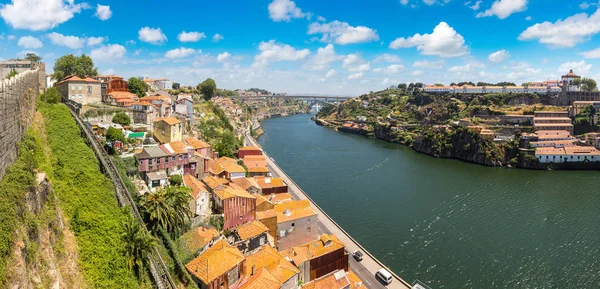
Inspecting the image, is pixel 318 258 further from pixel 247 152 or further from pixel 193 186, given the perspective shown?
pixel 247 152

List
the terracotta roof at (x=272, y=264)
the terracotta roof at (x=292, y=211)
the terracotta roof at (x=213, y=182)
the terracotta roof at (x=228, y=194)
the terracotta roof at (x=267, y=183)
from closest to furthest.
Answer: the terracotta roof at (x=272, y=264) → the terracotta roof at (x=228, y=194) → the terracotta roof at (x=292, y=211) → the terracotta roof at (x=213, y=182) → the terracotta roof at (x=267, y=183)

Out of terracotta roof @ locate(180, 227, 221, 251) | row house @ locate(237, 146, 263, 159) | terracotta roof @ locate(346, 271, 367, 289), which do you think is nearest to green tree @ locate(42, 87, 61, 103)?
terracotta roof @ locate(180, 227, 221, 251)

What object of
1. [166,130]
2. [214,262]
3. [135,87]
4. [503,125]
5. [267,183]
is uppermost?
[135,87]

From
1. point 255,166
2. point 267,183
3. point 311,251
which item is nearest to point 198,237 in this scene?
point 311,251

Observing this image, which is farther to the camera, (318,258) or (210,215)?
(210,215)

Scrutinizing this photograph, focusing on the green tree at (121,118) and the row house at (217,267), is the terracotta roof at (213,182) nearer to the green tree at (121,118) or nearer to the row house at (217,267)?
the row house at (217,267)

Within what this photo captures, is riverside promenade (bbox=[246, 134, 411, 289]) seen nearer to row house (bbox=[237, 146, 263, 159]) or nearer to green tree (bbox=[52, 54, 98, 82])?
row house (bbox=[237, 146, 263, 159])

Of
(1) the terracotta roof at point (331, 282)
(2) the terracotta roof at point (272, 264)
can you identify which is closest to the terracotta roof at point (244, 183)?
(2) the terracotta roof at point (272, 264)
